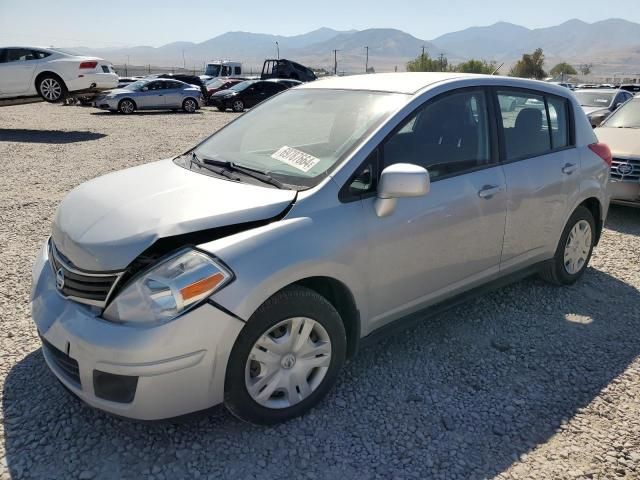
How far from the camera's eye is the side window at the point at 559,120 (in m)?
4.09

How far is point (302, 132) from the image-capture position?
3359 mm

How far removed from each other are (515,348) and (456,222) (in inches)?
40.7

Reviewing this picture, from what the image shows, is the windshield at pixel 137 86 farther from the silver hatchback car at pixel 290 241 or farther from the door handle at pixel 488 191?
the door handle at pixel 488 191

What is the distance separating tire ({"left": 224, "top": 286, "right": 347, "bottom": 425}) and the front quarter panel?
109 mm

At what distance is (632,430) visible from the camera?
9.00 ft

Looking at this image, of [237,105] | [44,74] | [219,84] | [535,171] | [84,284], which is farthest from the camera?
[219,84]

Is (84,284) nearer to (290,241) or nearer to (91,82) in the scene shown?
(290,241)

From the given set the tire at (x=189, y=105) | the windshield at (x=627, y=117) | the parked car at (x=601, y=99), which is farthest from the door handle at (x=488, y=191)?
the tire at (x=189, y=105)

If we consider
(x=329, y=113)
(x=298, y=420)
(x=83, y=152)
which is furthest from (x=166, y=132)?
(x=298, y=420)

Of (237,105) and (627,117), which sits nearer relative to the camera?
(627,117)

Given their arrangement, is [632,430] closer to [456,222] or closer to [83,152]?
[456,222]

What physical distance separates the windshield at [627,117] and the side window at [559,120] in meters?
4.08

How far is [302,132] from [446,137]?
0.91 m

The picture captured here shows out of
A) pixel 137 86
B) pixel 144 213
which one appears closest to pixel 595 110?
pixel 144 213
